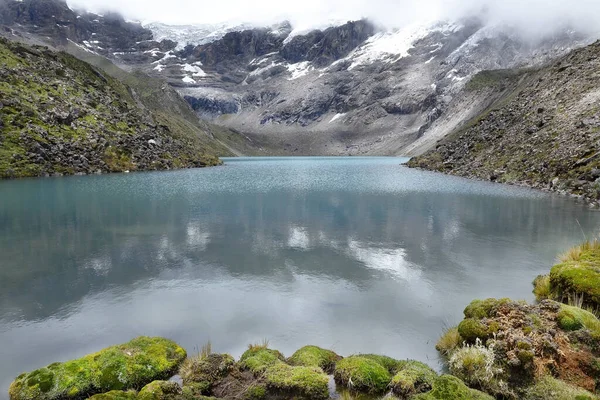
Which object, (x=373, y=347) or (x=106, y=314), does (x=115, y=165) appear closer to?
(x=106, y=314)

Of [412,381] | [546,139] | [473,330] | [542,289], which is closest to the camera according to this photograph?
[412,381]

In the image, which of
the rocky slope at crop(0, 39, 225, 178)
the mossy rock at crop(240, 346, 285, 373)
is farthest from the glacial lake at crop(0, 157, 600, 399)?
the rocky slope at crop(0, 39, 225, 178)

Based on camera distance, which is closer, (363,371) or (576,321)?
(363,371)

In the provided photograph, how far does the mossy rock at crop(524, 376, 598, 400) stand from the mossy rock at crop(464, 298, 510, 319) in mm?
3436

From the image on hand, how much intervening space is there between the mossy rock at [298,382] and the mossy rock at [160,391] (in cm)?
220

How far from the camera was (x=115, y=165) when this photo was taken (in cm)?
8944

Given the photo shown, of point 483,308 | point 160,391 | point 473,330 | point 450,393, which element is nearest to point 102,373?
point 160,391

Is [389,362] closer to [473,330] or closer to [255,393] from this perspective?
[473,330]

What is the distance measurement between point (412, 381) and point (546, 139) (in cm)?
6395

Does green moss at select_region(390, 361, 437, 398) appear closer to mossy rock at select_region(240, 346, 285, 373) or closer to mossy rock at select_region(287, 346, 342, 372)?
mossy rock at select_region(287, 346, 342, 372)

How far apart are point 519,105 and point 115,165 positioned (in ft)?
293

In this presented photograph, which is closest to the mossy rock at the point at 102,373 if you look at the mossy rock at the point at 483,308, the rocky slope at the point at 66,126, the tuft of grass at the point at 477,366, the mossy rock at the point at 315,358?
the mossy rock at the point at 315,358

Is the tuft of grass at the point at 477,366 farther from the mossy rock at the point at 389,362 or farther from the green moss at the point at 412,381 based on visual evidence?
the mossy rock at the point at 389,362

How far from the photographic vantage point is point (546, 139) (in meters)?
61.0
